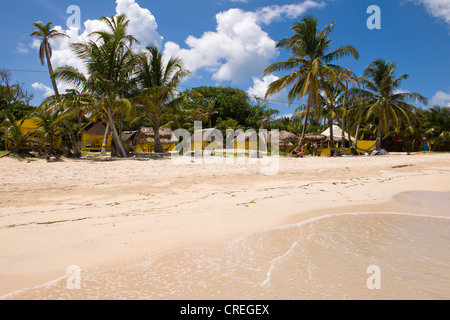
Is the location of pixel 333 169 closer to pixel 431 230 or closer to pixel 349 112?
pixel 431 230

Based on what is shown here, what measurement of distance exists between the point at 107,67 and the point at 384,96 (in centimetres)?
1950

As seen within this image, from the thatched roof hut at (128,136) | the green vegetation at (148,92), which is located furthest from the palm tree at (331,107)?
the thatched roof hut at (128,136)

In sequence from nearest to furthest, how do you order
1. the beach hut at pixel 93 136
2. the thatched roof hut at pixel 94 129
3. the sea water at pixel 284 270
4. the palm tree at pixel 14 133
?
1. the sea water at pixel 284 270
2. the palm tree at pixel 14 133
3. the beach hut at pixel 93 136
4. the thatched roof hut at pixel 94 129

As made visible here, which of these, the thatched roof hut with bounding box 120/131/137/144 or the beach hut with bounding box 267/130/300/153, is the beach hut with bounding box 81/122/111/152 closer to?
the thatched roof hut with bounding box 120/131/137/144

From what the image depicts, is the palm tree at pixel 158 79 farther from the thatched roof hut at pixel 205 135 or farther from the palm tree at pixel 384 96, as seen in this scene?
the palm tree at pixel 384 96

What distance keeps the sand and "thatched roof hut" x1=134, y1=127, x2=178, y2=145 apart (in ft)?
43.1

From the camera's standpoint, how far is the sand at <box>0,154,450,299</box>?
2.77m

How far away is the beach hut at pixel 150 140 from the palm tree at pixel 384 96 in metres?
15.5

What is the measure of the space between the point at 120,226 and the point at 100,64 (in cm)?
1230

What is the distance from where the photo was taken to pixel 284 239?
3.41 meters

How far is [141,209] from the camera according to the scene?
4.48 m

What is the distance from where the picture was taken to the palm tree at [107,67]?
13.0m

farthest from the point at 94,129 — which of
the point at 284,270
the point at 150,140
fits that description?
the point at 284,270

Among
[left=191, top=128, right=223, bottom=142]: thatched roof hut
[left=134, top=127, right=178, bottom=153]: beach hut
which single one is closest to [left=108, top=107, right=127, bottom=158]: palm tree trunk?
[left=134, top=127, right=178, bottom=153]: beach hut
